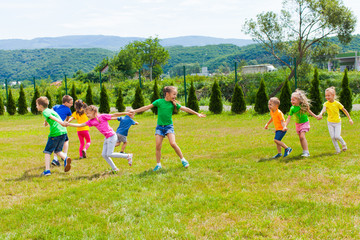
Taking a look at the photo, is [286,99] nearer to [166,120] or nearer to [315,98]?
[315,98]

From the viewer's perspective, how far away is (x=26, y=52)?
117688mm

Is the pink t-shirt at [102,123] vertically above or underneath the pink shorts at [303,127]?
above

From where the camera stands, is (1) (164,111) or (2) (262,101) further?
(2) (262,101)

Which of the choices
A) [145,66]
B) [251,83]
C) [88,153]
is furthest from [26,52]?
[88,153]

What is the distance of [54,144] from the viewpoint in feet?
22.1

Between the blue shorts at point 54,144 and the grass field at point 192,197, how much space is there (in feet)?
1.52

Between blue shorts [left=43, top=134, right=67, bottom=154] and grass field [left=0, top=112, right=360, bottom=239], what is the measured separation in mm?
464

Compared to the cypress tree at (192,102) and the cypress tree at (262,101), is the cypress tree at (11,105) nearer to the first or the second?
the cypress tree at (192,102)

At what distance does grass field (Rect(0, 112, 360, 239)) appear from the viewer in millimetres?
3627

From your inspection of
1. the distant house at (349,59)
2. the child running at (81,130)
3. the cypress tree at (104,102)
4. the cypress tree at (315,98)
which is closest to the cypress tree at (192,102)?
the cypress tree at (104,102)

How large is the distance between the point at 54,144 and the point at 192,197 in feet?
11.6

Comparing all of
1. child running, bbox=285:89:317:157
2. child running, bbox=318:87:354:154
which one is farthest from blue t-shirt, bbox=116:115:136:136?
child running, bbox=318:87:354:154

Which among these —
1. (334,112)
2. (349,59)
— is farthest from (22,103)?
(349,59)

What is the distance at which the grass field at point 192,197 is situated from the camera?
11.9ft
